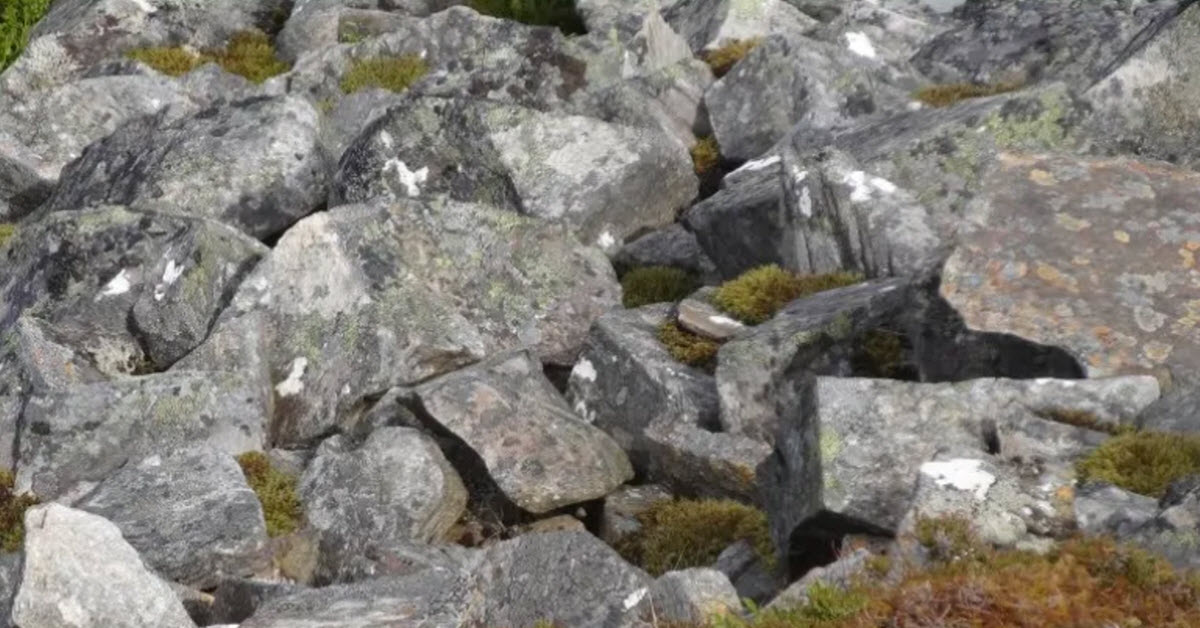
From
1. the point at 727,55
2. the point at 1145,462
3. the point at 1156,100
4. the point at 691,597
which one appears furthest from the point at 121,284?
the point at 1145,462

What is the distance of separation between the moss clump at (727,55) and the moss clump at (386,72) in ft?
12.8

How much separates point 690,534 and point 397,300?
4.05 meters

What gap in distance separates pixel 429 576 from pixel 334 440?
427cm

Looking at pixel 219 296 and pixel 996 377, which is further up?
pixel 996 377

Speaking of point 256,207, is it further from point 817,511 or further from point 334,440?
point 817,511

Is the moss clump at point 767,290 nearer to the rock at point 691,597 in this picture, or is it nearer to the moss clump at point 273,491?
the moss clump at point 273,491

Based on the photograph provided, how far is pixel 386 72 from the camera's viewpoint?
24906 mm

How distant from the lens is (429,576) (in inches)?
414

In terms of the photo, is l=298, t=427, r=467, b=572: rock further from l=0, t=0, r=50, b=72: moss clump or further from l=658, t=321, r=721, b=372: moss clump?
l=0, t=0, r=50, b=72: moss clump

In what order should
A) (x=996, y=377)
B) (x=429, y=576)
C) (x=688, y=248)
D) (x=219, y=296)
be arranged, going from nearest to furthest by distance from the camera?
(x=429, y=576) < (x=996, y=377) < (x=219, y=296) < (x=688, y=248)

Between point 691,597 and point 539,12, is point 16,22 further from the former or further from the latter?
point 691,597

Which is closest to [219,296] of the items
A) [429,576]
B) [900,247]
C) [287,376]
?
[287,376]

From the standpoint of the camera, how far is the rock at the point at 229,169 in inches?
773

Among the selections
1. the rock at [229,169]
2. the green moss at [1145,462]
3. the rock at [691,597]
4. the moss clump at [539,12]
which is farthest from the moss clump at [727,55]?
the rock at [691,597]
